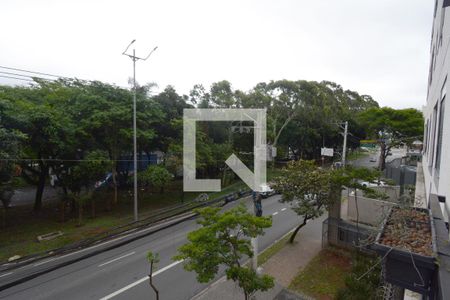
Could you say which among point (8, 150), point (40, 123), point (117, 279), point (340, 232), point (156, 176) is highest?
point (40, 123)

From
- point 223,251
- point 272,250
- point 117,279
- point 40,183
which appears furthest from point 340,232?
point 40,183

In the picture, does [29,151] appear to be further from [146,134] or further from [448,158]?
[448,158]

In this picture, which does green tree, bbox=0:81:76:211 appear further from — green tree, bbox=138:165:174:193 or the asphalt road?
the asphalt road

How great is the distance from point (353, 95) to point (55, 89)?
149 feet

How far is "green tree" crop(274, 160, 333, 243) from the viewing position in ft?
35.3

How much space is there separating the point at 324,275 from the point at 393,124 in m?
25.3

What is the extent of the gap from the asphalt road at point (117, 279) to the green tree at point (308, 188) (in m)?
2.79

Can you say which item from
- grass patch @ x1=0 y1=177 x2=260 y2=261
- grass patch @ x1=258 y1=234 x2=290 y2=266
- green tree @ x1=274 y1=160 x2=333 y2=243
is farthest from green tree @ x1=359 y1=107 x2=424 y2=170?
grass patch @ x1=0 y1=177 x2=260 y2=261

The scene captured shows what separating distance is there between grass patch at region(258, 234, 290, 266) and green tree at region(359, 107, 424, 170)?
1944cm

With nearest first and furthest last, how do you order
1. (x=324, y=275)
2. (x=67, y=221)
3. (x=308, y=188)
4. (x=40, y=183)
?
1. (x=324, y=275)
2. (x=308, y=188)
3. (x=67, y=221)
4. (x=40, y=183)

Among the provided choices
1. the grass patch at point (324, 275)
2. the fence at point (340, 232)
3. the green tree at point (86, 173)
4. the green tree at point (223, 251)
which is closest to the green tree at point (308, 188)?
the fence at point (340, 232)

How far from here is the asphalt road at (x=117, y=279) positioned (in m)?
8.49

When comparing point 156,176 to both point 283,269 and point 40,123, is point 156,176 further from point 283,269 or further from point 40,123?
point 283,269

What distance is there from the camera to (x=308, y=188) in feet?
35.9
